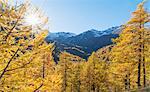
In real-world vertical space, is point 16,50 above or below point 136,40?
below

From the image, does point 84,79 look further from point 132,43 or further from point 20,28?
point 20,28

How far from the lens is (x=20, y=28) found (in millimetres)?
11453

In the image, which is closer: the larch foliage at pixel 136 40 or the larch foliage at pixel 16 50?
the larch foliage at pixel 16 50

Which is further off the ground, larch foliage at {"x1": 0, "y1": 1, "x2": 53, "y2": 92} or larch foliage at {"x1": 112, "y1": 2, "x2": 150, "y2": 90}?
larch foliage at {"x1": 112, "y1": 2, "x2": 150, "y2": 90}

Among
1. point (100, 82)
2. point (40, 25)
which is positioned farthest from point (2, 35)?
point (100, 82)

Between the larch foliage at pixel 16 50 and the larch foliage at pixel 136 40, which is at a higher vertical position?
the larch foliage at pixel 136 40

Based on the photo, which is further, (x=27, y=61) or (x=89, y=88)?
(x=89, y=88)

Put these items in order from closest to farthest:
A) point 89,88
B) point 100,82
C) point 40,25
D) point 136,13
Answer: point 40,25 < point 136,13 < point 100,82 < point 89,88

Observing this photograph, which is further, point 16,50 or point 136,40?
point 136,40

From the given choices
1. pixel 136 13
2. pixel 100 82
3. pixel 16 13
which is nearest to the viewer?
pixel 16 13

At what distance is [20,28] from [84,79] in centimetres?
4715

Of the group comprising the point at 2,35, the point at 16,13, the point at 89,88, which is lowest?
the point at 89,88

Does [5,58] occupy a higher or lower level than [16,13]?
lower

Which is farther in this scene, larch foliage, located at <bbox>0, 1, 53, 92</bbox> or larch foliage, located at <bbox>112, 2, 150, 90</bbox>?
larch foliage, located at <bbox>112, 2, 150, 90</bbox>
